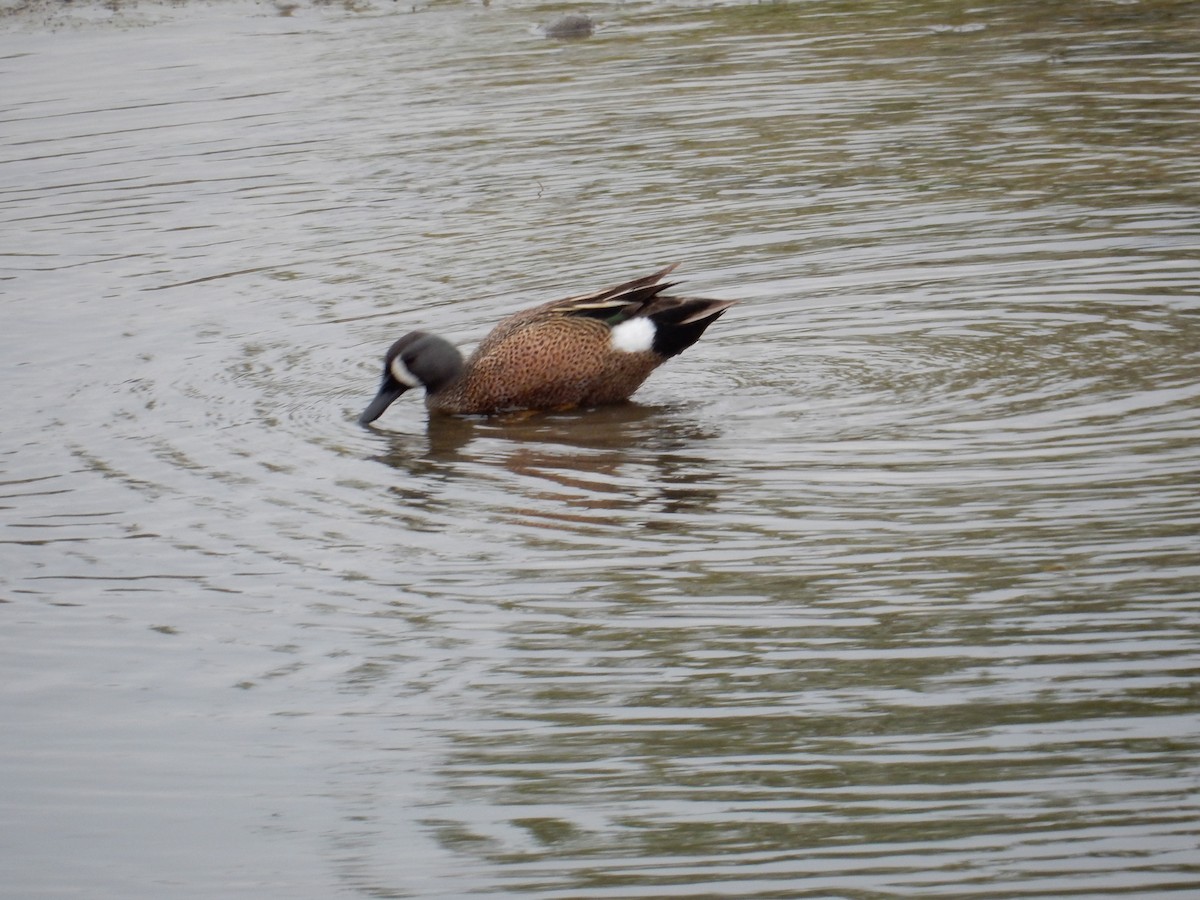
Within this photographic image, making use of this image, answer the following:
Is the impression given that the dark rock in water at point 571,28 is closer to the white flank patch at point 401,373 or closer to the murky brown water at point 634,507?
the murky brown water at point 634,507


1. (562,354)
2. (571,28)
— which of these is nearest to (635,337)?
(562,354)

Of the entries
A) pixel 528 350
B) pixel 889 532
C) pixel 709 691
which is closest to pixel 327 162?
pixel 528 350

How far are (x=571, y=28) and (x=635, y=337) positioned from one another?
8968 mm

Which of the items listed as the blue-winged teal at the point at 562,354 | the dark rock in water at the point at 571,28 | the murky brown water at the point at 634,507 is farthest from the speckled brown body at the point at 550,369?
the dark rock in water at the point at 571,28

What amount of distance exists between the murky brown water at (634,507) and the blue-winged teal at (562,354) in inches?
8.8

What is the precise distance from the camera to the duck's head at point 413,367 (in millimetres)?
7566

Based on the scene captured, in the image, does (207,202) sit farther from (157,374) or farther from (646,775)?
(646,775)

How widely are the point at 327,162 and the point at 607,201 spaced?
7.99 ft

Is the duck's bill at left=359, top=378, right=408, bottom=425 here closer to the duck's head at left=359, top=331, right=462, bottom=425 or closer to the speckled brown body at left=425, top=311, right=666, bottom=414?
the duck's head at left=359, top=331, right=462, bottom=425

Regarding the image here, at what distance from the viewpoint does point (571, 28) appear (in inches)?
623

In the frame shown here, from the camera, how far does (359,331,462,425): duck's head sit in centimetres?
757

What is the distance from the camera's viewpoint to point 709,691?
14.6ft

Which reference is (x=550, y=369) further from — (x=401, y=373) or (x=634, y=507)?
(x=634, y=507)

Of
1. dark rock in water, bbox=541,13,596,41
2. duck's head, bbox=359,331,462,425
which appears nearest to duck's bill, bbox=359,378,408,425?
duck's head, bbox=359,331,462,425
